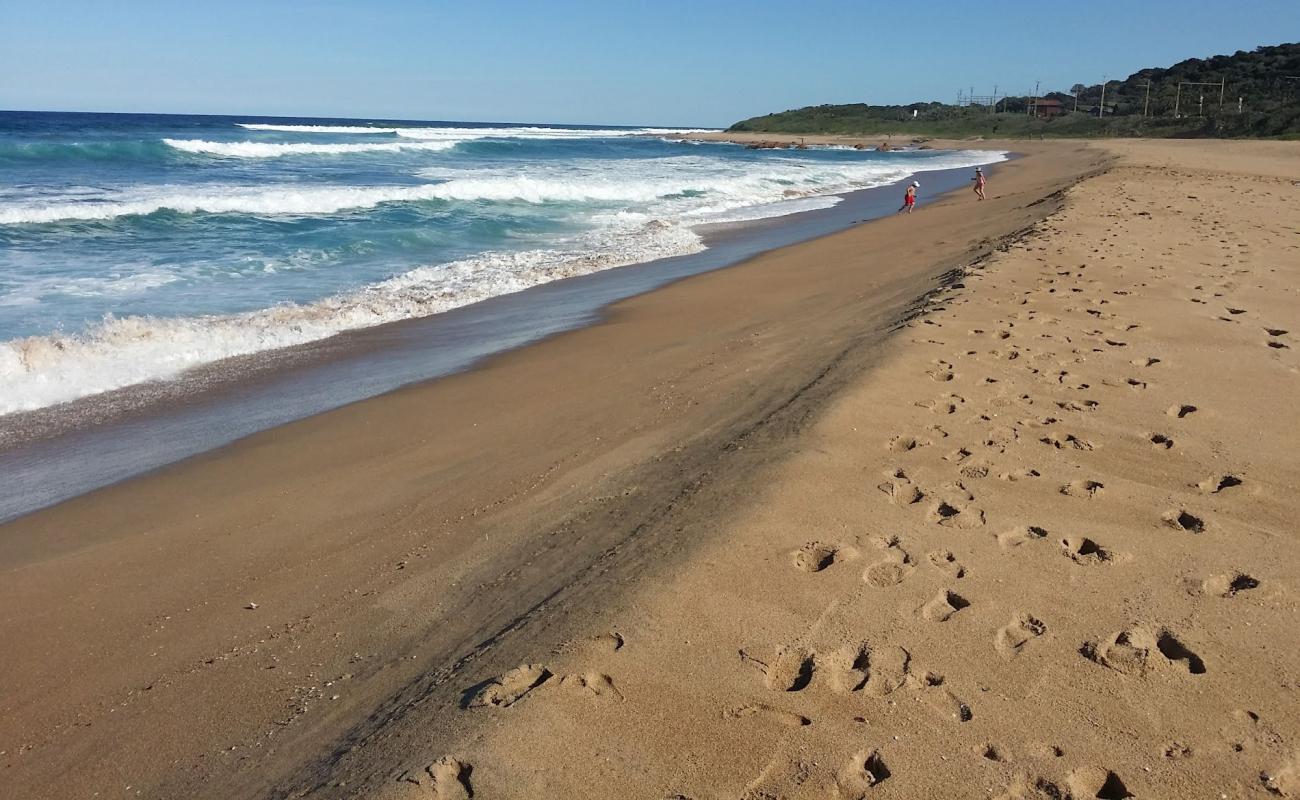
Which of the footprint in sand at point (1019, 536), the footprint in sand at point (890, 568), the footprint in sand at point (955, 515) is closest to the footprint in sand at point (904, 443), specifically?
the footprint in sand at point (955, 515)

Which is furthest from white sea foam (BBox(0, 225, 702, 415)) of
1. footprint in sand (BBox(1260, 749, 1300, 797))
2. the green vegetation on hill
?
the green vegetation on hill

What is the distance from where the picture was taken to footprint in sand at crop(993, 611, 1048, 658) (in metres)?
2.78

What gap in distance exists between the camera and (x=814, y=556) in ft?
11.2

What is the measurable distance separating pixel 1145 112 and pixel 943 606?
272 feet

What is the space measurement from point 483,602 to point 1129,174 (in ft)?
84.1

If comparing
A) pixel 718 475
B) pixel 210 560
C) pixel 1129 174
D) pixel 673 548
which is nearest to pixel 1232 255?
pixel 718 475

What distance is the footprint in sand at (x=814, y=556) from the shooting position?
3.34 metres

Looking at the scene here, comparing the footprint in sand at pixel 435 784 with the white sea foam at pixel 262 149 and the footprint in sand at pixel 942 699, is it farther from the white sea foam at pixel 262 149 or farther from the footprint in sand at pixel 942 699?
the white sea foam at pixel 262 149

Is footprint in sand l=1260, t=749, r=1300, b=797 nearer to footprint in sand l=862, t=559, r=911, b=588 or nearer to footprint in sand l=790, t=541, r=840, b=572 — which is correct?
footprint in sand l=862, t=559, r=911, b=588

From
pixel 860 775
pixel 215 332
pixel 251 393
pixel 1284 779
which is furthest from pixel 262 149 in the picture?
pixel 1284 779

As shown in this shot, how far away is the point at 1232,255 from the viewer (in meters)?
9.83

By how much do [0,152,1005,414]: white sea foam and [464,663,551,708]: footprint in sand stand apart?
6.13m

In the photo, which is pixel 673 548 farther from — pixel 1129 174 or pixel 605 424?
pixel 1129 174

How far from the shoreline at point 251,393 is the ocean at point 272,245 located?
1.23ft
